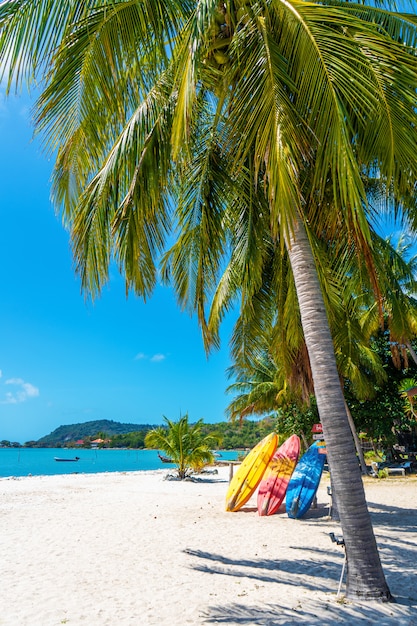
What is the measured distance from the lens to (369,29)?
3.88 m

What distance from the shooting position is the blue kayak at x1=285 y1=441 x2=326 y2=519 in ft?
29.8

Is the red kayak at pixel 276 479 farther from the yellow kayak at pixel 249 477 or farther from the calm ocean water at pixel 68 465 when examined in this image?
the calm ocean water at pixel 68 465

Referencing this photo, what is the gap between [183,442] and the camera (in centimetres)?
1811

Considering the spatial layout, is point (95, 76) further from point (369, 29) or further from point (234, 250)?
point (234, 250)

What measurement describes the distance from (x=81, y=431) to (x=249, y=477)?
139072mm

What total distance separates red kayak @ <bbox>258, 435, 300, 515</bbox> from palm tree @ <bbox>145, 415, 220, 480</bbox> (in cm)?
817

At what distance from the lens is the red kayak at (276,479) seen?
9.41m

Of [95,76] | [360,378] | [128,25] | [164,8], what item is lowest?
[360,378]

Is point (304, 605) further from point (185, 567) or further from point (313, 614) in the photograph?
point (185, 567)

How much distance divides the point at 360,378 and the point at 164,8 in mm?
14720

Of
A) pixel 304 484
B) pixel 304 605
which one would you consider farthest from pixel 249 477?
pixel 304 605

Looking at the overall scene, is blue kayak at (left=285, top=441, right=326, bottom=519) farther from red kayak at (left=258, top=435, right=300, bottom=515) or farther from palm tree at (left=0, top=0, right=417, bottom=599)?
palm tree at (left=0, top=0, right=417, bottom=599)

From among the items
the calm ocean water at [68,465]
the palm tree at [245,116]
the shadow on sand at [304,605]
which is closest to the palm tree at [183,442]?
the shadow on sand at [304,605]

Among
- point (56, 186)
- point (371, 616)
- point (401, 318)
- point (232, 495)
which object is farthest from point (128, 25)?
point (232, 495)
